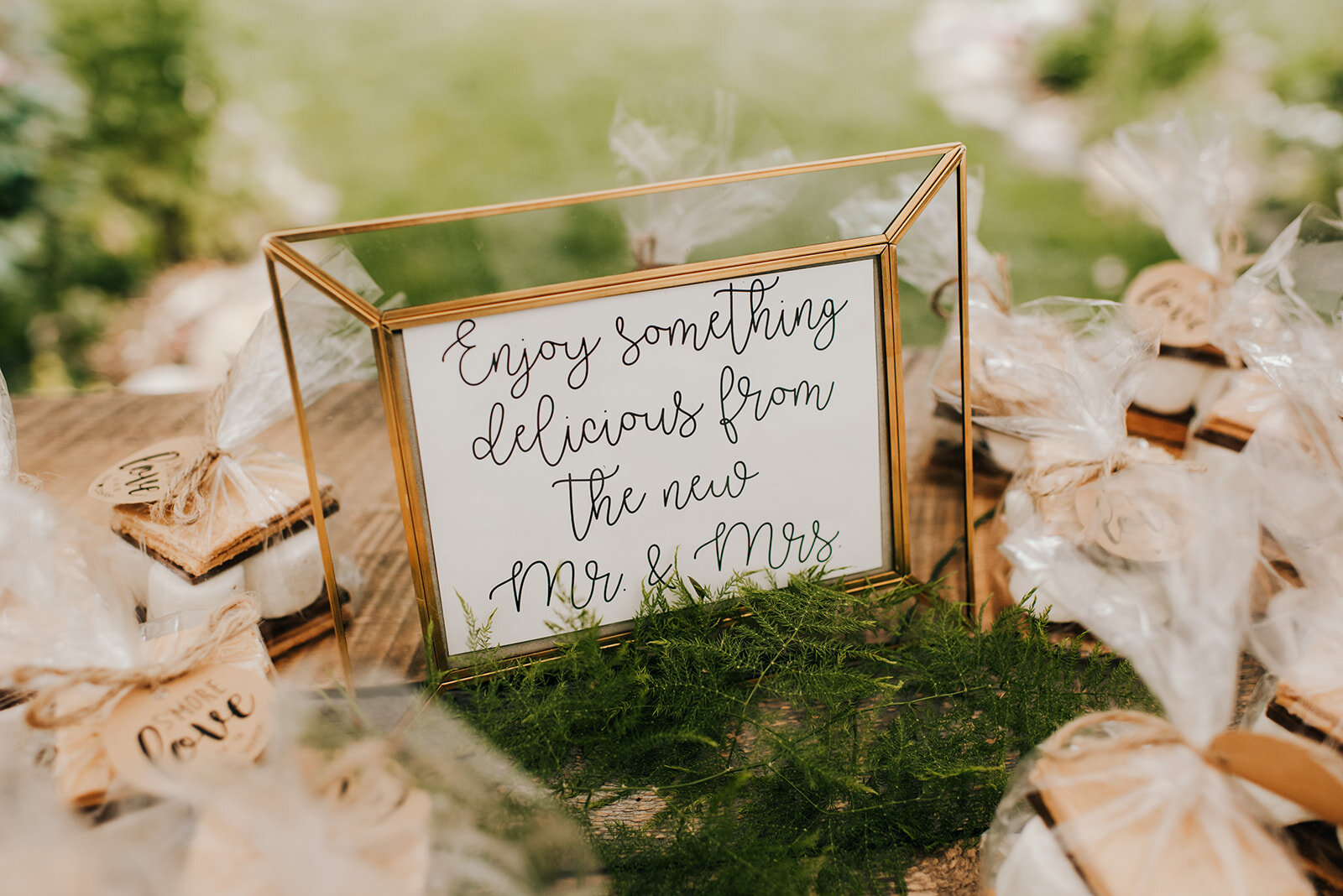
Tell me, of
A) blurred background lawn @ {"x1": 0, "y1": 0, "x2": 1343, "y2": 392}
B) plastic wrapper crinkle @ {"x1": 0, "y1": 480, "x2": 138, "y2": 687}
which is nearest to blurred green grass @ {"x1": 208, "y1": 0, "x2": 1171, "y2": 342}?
blurred background lawn @ {"x1": 0, "y1": 0, "x2": 1343, "y2": 392}

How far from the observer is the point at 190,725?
2.01ft

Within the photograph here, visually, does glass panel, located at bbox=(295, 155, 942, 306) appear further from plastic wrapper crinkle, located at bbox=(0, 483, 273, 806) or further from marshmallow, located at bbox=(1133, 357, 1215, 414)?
marshmallow, located at bbox=(1133, 357, 1215, 414)

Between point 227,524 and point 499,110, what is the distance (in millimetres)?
2391

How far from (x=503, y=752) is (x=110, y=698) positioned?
291mm

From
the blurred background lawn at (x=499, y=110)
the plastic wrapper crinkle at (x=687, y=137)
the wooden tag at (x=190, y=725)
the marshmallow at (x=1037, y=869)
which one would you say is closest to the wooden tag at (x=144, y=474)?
the wooden tag at (x=190, y=725)

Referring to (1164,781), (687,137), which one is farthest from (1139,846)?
(687,137)

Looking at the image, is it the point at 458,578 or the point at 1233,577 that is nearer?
the point at 1233,577

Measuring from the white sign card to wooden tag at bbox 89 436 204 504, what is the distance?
0.31m

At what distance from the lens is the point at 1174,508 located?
820mm

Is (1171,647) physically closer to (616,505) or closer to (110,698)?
(616,505)

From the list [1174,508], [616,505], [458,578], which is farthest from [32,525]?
[1174,508]

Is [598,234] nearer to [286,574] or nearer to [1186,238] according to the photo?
[286,574]

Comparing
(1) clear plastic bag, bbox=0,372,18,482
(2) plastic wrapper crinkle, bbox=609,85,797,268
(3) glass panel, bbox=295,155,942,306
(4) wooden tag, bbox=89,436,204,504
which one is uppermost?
(2) plastic wrapper crinkle, bbox=609,85,797,268

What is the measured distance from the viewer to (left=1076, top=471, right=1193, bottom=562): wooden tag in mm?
802
